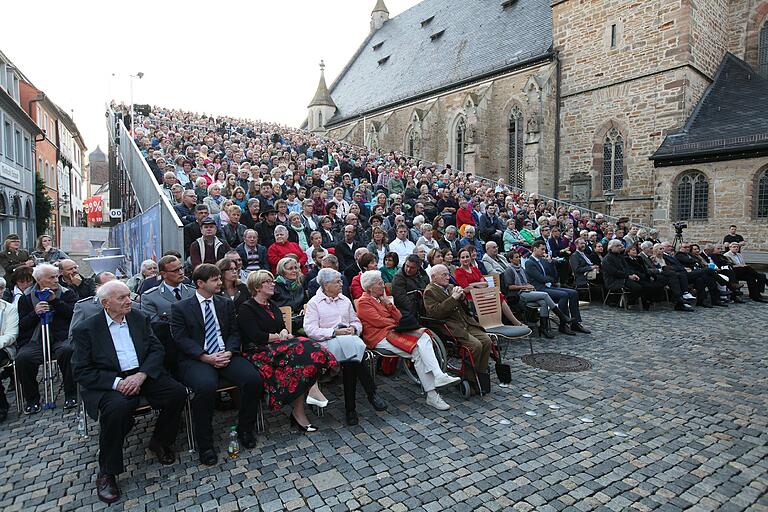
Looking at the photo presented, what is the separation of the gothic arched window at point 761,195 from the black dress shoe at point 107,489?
20.1 metres

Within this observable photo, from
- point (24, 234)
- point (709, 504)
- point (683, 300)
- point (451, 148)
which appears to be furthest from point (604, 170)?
point (24, 234)

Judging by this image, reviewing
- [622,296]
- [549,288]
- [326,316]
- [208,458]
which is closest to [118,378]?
[208,458]

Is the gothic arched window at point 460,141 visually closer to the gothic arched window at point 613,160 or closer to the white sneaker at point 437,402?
the gothic arched window at point 613,160

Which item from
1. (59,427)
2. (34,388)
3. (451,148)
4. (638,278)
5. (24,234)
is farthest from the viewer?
(451,148)

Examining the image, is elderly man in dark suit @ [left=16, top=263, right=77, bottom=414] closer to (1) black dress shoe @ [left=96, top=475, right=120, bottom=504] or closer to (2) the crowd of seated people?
(2) the crowd of seated people

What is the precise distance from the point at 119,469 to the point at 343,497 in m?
1.63

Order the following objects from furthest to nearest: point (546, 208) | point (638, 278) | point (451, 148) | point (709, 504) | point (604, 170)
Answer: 1. point (451, 148)
2. point (604, 170)
3. point (546, 208)
4. point (638, 278)
5. point (709, 504)

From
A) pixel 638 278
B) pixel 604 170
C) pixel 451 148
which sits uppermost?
pixel 451 148

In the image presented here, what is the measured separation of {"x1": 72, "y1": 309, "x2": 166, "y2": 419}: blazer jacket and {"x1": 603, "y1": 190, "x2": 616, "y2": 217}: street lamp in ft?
66.5

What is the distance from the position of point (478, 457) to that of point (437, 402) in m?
1.01

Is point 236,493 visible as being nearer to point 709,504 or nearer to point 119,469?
point 119,469

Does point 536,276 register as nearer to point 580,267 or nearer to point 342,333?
point 580,267

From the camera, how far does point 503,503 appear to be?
3070 millimetres

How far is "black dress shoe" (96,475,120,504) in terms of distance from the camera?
3146 millimetres
